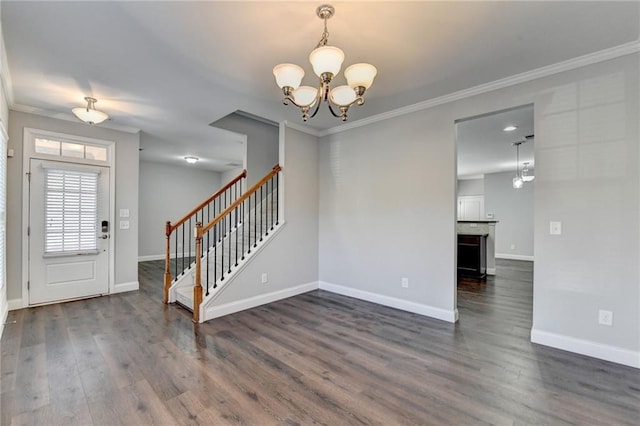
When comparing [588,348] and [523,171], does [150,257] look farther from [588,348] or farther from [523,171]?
[523,171]

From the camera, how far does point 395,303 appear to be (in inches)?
155

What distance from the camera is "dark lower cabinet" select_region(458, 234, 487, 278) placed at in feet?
19.3

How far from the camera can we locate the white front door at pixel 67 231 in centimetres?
396

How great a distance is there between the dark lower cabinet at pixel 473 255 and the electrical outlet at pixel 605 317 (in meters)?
3.35

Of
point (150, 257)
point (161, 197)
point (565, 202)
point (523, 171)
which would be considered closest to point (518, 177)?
point (523, 171)

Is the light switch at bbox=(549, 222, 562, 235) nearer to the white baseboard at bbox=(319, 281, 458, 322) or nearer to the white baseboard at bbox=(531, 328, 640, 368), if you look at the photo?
the white baseboard at bbox=(531, 328, 640, 368)

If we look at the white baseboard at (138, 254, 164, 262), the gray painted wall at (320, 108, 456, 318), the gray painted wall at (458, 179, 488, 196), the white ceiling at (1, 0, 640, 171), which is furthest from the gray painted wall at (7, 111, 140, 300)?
the gray painted wall at (458, 179, 488, 196)

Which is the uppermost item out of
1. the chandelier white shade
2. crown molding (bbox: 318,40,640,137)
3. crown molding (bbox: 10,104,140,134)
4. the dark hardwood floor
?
crown molding (bbox: 318,40,640,137)

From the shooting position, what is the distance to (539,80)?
9.36 ft

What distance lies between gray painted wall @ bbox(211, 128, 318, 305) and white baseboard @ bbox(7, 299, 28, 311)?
2.89 meters

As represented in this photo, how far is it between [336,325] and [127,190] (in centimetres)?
401

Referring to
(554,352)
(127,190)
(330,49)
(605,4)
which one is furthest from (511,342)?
(127,190)

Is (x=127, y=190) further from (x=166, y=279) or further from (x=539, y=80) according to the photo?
(x=539, y=80)

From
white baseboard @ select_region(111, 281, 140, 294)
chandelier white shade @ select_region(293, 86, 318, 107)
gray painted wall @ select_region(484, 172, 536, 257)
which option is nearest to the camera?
chandelier white shade @ select_region(293, 86, 318, 107)
